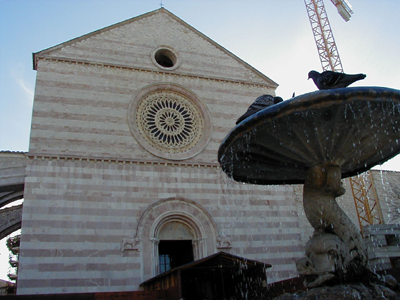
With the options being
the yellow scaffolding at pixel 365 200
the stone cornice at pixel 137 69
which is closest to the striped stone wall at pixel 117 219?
the stone cornice at pixel 137 69

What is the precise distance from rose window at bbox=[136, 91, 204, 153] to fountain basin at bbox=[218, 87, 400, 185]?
24.3ft

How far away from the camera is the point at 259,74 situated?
60.9 ft

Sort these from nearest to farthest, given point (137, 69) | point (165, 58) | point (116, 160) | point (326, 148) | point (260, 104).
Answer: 1. point (326, 148)
2. point (260, 104)
3. point (116, 160)
4. point (137, 69)
5. point (165, 58)

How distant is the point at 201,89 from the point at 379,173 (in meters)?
12.0

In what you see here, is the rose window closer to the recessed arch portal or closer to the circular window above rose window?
the circular window above rose window

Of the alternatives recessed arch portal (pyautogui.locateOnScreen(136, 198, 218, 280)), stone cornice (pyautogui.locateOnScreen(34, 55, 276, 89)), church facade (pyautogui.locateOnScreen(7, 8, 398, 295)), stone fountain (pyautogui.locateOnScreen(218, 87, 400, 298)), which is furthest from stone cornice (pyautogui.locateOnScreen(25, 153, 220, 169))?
stone fountain (pyautogui.locateOnScreen(218, 87, 400, 298))

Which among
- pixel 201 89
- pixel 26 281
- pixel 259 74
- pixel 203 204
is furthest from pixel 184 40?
pixel 26 281

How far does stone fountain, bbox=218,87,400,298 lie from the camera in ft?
21.4

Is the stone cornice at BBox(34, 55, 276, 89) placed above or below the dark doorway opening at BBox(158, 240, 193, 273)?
above

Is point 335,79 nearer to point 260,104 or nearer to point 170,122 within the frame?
point 260,104

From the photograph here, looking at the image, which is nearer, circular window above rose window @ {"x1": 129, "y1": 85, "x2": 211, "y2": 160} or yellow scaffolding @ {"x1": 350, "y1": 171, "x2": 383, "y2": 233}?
circular window above rose window @ {"x1": 129, "y1": 85, "x2": 211, "y2": 160}

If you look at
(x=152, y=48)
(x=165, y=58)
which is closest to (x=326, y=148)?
(x=152, y=48)

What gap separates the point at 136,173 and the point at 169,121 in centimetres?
290

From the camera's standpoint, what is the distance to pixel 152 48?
17266mm
